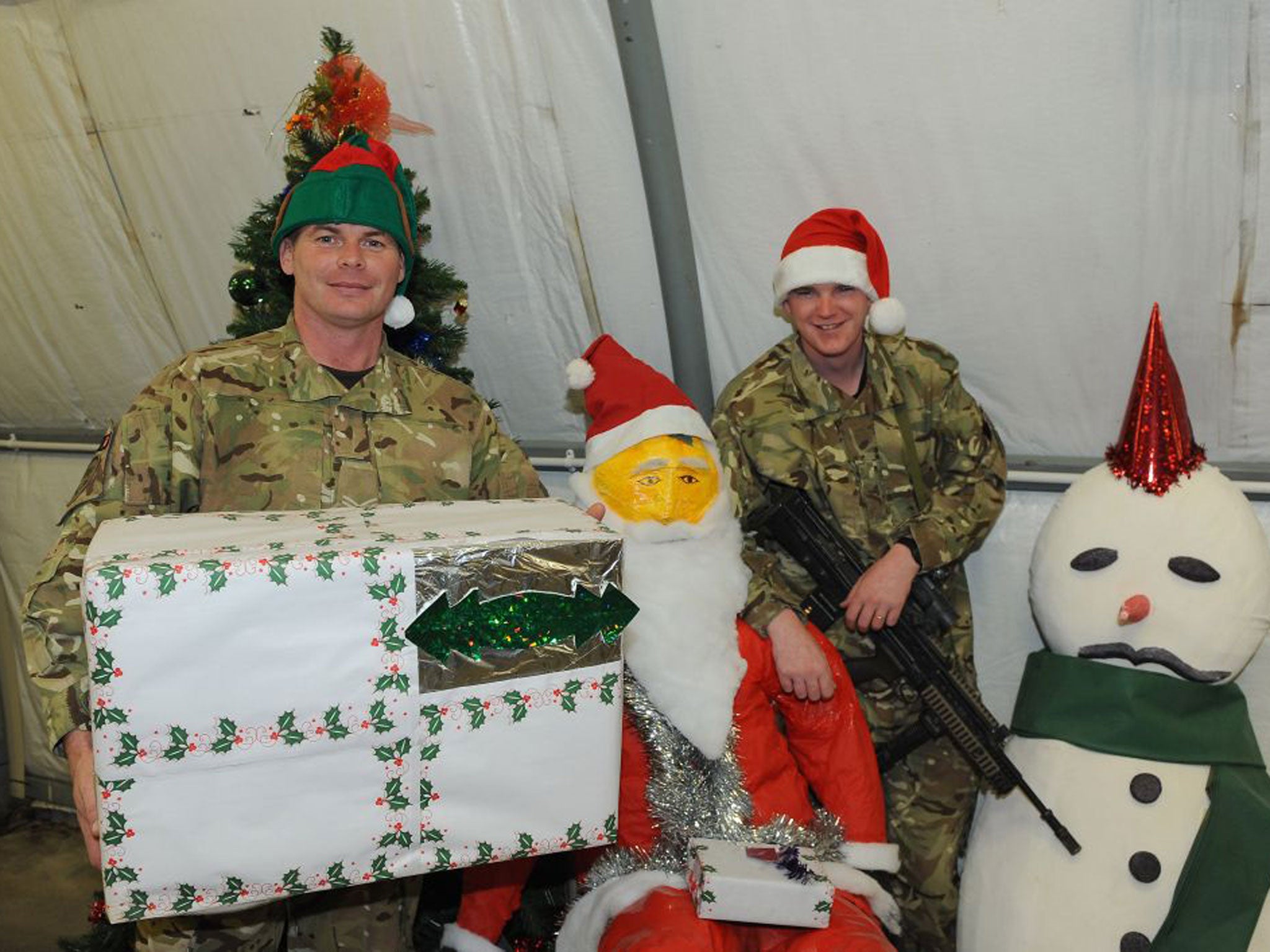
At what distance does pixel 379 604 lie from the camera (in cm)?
171

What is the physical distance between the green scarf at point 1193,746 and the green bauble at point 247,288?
85.4 inches

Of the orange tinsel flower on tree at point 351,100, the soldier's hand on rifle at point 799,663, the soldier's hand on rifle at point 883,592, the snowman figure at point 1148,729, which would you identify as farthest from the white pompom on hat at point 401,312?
the snowman figure at point 1148,729

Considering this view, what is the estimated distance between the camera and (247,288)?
3.14 metres

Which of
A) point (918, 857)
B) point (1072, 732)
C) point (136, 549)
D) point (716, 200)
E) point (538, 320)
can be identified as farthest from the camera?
point (538, 320)

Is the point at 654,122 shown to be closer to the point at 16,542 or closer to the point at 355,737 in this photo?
the point at 355,737

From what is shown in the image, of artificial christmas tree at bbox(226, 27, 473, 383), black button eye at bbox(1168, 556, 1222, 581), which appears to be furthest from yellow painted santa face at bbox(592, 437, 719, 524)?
black button eye at bbox(1168, 556, 1222, 581)

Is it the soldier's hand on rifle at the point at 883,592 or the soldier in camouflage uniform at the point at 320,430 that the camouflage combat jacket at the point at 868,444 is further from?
the soldier in camouflage uniform at the point at 320,430

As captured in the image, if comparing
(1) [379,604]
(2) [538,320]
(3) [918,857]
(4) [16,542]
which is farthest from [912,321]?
(4) [16,542]

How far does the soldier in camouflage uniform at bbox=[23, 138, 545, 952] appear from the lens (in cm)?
223

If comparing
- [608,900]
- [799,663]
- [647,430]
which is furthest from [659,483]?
[608,900]

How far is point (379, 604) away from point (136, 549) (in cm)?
34

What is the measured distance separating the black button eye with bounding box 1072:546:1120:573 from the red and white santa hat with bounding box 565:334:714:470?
2.89ft

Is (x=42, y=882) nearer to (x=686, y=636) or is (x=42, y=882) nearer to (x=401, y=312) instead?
(x=401, y=312)

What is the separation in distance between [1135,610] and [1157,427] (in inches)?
16.4
